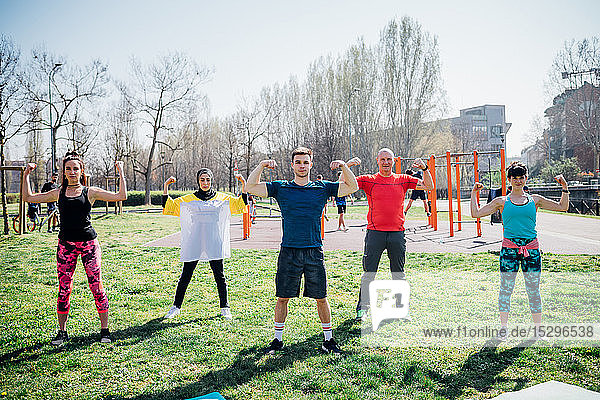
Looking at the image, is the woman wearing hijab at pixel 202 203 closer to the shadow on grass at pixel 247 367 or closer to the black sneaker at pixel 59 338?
the black sneaker at pixel 59 338

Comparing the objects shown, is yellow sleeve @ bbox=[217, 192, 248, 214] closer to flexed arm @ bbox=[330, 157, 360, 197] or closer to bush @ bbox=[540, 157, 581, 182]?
flexed arm @ bbox=[330, 157, 360, 197]

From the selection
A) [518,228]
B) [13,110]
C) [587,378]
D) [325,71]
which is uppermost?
[325,71]

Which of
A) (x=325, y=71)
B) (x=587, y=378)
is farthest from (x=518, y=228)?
(x=325, y=71)

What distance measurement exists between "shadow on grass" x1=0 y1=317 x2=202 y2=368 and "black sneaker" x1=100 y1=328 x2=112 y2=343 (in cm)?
7

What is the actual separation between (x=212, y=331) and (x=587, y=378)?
3.92 m

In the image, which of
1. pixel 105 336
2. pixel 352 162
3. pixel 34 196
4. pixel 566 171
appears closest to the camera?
pixel 105 336

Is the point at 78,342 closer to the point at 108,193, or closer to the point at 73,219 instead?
the point at 73,219

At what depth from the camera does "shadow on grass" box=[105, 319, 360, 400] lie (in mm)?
3756

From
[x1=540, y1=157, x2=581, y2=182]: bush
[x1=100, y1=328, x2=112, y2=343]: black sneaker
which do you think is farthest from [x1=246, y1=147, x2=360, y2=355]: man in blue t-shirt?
[x1=540, y1=157, x2=581, y2=182]: bush

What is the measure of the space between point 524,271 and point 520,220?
0.58 meters

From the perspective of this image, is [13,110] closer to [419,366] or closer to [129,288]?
[129,288]

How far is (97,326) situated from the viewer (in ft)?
18.2

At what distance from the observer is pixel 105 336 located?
5.04m

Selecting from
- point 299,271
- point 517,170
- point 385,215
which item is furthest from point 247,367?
point 517,170
